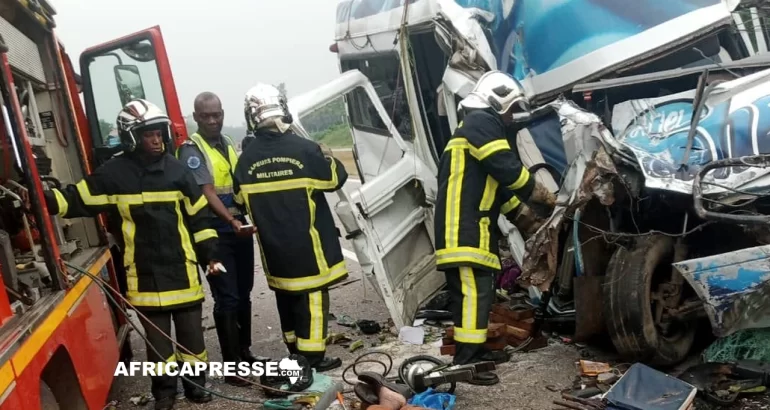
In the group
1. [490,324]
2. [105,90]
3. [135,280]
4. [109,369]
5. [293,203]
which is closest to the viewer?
[109,369]

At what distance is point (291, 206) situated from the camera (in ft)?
13.2

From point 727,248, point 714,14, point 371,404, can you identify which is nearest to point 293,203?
point 371,404

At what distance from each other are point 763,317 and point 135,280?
302 cm

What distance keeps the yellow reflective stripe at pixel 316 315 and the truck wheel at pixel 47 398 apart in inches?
60.7

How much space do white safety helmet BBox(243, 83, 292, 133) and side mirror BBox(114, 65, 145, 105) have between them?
1.21 m

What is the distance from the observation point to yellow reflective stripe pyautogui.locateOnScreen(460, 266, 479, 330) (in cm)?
400

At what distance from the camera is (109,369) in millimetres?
3445

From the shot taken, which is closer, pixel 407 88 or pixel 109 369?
pixel 109 369

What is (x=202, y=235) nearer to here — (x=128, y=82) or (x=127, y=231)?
(x=127, y=231)

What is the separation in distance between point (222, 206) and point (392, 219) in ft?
4.04

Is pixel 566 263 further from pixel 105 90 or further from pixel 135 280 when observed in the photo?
pixel 105 90

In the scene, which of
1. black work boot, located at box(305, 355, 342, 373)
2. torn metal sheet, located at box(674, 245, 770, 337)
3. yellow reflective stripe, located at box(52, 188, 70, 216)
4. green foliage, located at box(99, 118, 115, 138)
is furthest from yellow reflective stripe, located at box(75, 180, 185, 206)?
torn metal sheet, located at box(674, 245, 770, 337)

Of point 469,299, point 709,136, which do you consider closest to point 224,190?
Result: point 469,299

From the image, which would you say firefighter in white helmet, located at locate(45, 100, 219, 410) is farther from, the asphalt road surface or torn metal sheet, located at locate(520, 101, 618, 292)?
torn metal sheet, located at locate(520, 101, 618, 292)
